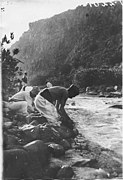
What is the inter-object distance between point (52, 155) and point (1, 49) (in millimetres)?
817

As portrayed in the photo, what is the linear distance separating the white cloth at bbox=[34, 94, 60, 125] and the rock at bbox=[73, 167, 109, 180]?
356 mm

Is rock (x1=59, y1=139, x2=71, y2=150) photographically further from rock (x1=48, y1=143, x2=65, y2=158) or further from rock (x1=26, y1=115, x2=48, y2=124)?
rock (x1=26, y1=115, x2=48, y2=124)

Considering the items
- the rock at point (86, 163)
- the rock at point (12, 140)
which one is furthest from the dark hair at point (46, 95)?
the rock at point (86, 163)

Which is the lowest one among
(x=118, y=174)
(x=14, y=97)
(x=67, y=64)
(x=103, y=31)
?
(x=118, y=174)

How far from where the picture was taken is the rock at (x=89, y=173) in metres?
2.21

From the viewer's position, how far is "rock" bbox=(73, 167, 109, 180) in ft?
7.26

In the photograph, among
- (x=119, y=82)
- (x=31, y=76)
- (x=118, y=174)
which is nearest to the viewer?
(x=118, y=174)

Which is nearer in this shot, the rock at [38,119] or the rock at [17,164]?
the rock at [17,164]

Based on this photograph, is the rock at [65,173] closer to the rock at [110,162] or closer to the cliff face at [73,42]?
the rock at [110,162]

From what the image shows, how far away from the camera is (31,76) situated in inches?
98.3

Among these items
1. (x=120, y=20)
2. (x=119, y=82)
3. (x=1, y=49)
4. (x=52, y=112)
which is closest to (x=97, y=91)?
(x=119, y=82)

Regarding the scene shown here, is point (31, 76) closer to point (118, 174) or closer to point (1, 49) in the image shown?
point (1, 49)

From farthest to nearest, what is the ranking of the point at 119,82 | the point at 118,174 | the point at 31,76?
the point at 31,76, the point at 119,82, the point at 118,174

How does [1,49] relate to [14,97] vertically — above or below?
above
